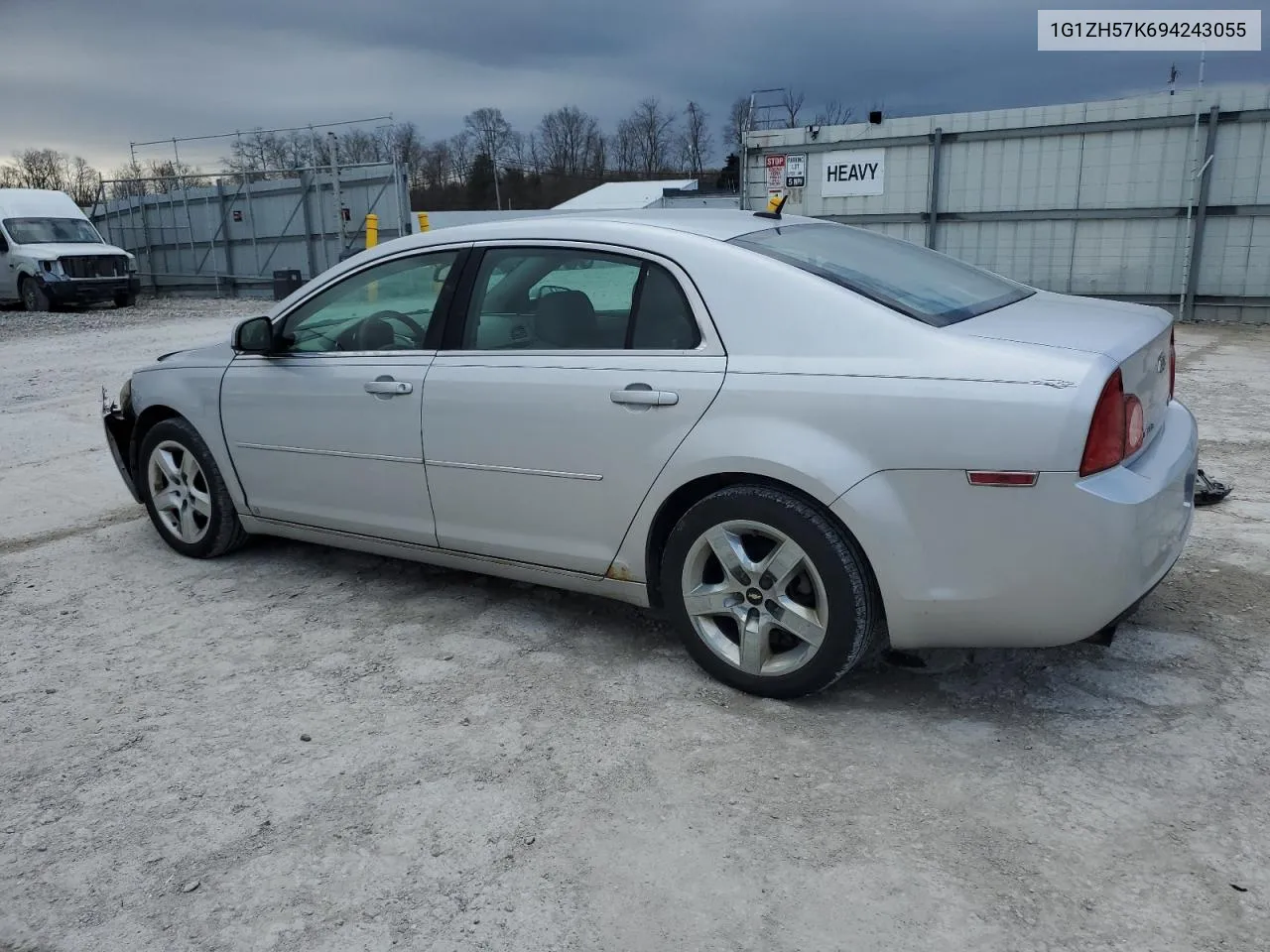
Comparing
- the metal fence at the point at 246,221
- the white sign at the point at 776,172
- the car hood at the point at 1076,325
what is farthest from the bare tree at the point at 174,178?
the car hood at the point at 1076,325

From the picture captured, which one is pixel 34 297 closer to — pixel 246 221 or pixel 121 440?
pixel 246 221

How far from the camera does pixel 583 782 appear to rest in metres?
2.85

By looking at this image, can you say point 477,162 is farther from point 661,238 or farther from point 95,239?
point 661,238

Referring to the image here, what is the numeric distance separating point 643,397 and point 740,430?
373mm

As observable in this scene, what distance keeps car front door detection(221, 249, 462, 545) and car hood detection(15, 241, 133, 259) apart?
63.3ft

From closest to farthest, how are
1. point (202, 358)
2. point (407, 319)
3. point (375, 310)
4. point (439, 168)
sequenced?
point (407, 319) → point (375, 310) → point (202, 358) → point (439, 168)

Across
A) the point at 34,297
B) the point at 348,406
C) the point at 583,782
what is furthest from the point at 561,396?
the point at 34,297

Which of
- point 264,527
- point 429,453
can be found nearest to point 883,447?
point 429,453

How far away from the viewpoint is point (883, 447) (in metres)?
2.86

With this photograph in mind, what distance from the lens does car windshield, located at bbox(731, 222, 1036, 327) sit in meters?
3.19

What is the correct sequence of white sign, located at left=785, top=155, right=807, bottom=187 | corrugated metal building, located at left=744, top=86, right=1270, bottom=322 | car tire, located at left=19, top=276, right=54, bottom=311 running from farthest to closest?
1. car tire, located at left=19, top=276, right=54, bottom=311
2. white sign, located at left=785, top=155, right=807, bottom=187
3. corrugated metal building, located at left=744, top=86, right=1270, bottom=322

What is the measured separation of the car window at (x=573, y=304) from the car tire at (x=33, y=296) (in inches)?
804


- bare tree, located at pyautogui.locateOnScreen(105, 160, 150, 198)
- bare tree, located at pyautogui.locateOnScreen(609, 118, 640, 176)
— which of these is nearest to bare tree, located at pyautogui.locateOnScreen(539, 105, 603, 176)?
bare tree, located at pyautogui.locateOnScreen(609, 118, 640, 176)

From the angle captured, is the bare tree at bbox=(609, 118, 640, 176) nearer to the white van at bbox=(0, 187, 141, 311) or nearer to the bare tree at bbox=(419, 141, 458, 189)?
the bare tree at bbox=(419, 141, 458, 189)
